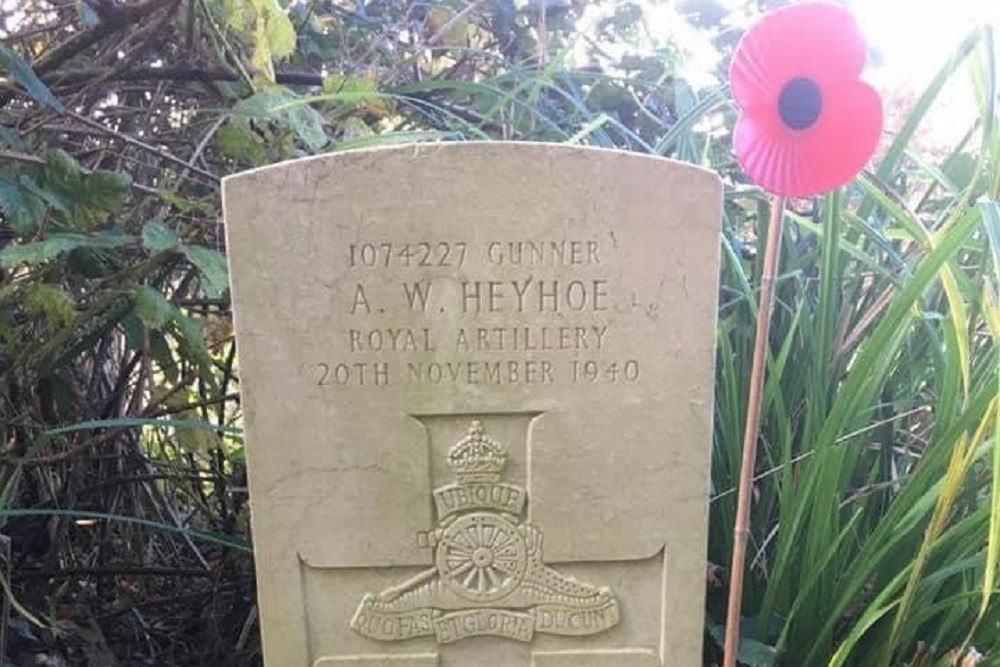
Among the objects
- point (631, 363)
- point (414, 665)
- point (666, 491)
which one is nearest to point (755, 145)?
point (631, 363)

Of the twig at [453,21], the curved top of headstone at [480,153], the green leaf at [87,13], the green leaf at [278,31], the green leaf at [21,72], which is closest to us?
the curved top of headstone at [480,153]

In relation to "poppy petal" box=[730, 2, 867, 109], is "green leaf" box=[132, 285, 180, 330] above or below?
below

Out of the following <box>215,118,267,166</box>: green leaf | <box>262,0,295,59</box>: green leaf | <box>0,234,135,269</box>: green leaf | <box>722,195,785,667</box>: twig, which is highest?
<box>262,0,295,59</box>: green leaf

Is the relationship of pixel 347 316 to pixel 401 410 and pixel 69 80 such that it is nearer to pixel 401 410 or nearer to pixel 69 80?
pixel 401 410

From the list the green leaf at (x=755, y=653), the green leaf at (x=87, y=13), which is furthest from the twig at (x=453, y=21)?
the green leaf at (x=755, y=653)

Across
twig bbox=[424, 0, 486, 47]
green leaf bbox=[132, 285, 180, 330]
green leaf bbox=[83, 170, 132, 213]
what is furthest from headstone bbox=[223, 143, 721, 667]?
twig bbox=[424, 0, 486, 47]

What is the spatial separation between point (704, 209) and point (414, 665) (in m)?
0.73

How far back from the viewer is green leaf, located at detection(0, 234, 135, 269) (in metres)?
1.18

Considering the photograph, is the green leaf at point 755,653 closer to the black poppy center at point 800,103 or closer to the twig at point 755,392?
the twig at point 755,392

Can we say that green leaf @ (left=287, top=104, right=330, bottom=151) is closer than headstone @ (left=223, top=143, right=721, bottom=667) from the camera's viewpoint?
No

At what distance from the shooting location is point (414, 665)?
1.32 metres

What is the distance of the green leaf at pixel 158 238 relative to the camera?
127 cm

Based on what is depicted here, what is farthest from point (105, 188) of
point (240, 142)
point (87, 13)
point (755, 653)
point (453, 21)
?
point (755, 653)

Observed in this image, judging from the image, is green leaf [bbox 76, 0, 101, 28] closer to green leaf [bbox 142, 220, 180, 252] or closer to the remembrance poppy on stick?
green leaf [bbox 142, 220, 180, 252]
